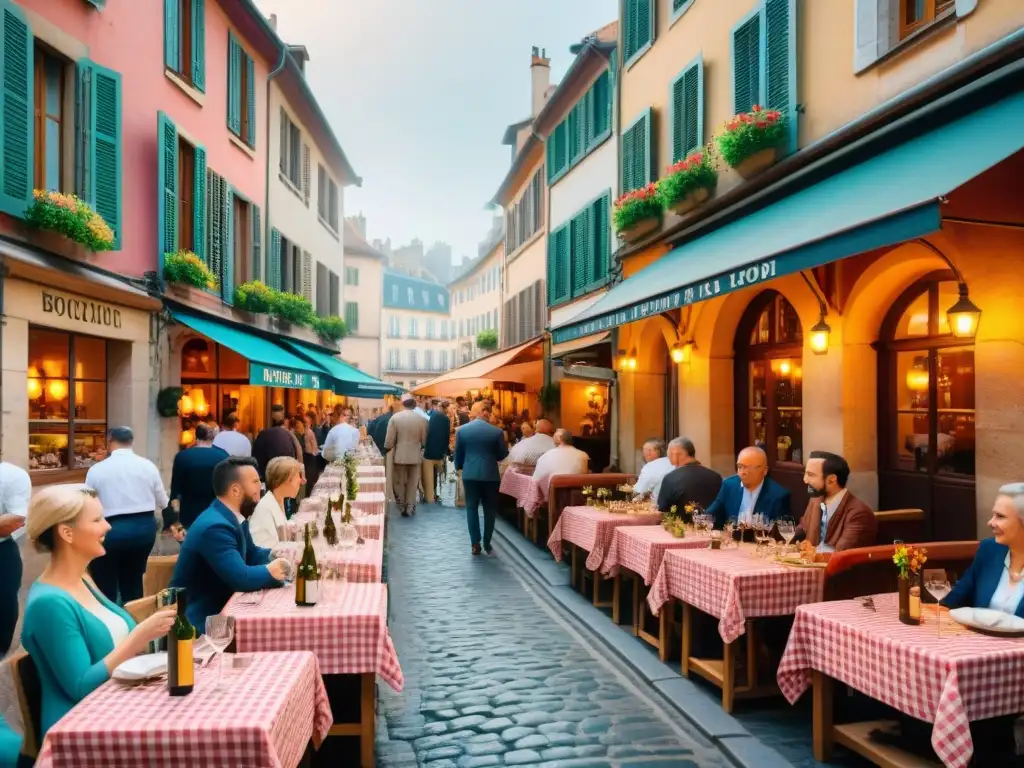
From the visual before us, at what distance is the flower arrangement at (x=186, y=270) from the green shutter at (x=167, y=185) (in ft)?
0.35

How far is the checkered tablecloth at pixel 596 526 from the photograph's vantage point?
762 centimetres

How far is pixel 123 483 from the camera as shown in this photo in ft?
21.5

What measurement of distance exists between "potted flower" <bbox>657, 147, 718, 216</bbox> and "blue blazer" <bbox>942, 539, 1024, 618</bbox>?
6.78 m

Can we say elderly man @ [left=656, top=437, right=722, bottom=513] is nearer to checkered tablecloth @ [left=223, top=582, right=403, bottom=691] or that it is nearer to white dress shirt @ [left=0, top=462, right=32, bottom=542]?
checkered tablecloth @ [left=223, top=582, right=403, bottom=691]

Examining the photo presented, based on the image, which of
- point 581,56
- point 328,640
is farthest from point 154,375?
point 581,56

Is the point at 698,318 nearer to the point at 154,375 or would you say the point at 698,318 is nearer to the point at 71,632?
the point at 154,375

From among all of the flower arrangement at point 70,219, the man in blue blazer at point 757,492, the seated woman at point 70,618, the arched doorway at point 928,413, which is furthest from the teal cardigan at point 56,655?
the flower arrangement at point 70,219

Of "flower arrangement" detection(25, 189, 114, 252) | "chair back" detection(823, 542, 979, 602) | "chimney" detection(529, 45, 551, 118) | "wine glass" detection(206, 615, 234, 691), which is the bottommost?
"chair back" detection(823, 542, 979, 602)

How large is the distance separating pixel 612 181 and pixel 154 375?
8.17 metres

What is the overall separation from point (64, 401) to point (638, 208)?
8.04 meters

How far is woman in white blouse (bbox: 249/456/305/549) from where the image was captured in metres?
5.58

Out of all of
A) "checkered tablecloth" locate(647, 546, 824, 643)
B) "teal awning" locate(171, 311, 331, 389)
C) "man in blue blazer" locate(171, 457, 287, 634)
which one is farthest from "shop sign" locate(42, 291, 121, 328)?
"checkered tablecloth" locate(647, 546, 824, 643)

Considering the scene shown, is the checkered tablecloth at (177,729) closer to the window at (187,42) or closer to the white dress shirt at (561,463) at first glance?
the white dress shirt at (561,463)

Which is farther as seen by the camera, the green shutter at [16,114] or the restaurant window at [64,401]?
the restaurant window at [64,401]
